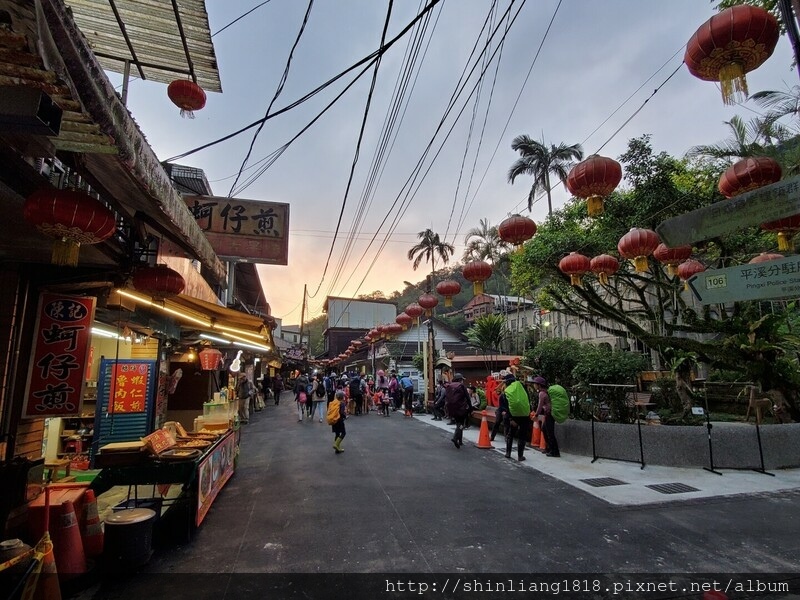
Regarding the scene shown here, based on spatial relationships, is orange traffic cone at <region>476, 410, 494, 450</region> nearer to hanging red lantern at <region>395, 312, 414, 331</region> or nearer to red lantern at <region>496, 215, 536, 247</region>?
red lantern at <region>496, 215, 536, 247</region>

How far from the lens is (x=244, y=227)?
8.70m

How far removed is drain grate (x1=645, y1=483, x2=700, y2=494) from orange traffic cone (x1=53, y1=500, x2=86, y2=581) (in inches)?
319

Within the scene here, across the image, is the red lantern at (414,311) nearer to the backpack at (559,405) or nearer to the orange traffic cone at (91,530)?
the backpack at (559,405)

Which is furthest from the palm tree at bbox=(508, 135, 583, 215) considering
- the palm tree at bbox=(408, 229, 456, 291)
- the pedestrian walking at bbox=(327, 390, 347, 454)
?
the pedestrian walking at bbox=(327, 390, 347, 454)

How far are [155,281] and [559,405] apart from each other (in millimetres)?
8381

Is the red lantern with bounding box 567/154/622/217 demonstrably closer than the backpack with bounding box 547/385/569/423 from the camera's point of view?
Yes

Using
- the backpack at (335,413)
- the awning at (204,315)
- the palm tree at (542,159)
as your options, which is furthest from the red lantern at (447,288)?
the palm tree at (542,159)

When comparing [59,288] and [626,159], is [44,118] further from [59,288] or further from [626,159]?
[626,159]

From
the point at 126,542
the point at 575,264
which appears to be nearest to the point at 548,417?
the point at 575,264

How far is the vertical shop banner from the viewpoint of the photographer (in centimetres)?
511

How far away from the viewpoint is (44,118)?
86.4 inches

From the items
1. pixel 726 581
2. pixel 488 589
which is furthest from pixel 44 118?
pixel 726 581

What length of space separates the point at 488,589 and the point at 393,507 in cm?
248

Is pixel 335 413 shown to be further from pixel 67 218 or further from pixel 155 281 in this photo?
pixel 67 218
